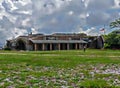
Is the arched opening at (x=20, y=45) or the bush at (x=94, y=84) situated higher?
the arched opening at (x=20, y=45)

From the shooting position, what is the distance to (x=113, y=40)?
130625mm

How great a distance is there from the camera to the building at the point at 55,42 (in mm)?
143625

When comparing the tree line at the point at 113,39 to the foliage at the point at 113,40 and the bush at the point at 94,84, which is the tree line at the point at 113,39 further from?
the bush at the point at 94,84

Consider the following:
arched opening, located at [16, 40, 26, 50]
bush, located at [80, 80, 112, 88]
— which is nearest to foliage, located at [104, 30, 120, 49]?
arched opening, located at [16, 40, 26, 50]

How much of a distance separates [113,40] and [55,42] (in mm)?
26359

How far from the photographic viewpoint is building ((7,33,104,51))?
471 feet

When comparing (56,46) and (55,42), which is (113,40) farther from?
(56,46)

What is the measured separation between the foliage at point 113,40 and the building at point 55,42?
15.7 metres

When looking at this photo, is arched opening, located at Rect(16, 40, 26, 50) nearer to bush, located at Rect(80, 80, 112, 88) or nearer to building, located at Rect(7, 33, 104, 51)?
building, located at Rect(7, 33, 104, 51)

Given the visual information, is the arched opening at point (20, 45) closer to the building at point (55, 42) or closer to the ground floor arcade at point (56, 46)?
the building at point (55, 42)

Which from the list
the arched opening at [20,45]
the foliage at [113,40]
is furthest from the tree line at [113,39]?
the arched opening at [20,45]

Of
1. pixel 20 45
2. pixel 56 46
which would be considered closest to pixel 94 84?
pixel 56 46

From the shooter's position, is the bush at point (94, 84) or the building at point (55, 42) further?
the building at point (55, 42)

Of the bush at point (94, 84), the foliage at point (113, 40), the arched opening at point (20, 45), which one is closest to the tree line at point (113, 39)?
the foliage at point (113, 40)
